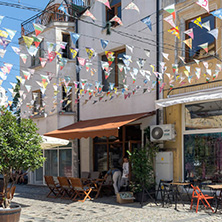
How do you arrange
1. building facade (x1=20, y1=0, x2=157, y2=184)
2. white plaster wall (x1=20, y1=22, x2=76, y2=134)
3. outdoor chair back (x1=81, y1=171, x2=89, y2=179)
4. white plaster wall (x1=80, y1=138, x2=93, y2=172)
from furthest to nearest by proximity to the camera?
white plaster wall (x1=20, y1=22, x2=76, y2=134), white plaster wall (x1=80, y1=138, x2=93, y2=172), outdoor chair back (x1=81, y1=171, x2=89, y2=179), building facade (x1=20, y1=0, x2=157, y2=184)

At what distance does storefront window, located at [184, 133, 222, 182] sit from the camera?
10812 millimetres

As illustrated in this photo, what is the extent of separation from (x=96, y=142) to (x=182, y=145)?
16.3 feet

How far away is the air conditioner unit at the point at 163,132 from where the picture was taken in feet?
37.4

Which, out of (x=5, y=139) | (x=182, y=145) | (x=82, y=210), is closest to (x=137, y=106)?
(x=182, y=145)

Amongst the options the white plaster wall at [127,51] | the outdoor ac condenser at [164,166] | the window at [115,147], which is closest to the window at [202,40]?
the white plaster wall at [127,51]

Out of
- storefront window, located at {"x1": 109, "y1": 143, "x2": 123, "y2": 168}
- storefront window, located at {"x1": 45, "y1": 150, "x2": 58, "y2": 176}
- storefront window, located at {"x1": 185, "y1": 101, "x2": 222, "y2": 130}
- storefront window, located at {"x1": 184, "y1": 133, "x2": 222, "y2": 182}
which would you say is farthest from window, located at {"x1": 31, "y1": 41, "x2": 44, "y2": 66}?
storefront window, located at {"x1": 184, "y1": 133, "x2": 222, "y2": 182}

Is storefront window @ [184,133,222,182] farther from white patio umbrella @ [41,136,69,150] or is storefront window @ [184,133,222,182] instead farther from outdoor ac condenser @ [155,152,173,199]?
white patio umbrella @ [41,136,69,150]

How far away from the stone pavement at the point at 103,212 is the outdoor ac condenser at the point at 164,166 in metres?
1.47

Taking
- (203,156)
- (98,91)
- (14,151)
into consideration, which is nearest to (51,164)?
(98,91)

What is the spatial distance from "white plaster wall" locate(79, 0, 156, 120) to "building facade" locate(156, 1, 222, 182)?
0.85m

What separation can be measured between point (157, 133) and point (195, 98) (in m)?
1.99

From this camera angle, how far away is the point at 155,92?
12.6 m

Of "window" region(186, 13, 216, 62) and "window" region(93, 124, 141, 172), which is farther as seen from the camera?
"window" region(93, 124, 141, 172)

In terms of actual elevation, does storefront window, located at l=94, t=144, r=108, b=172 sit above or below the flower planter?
above
